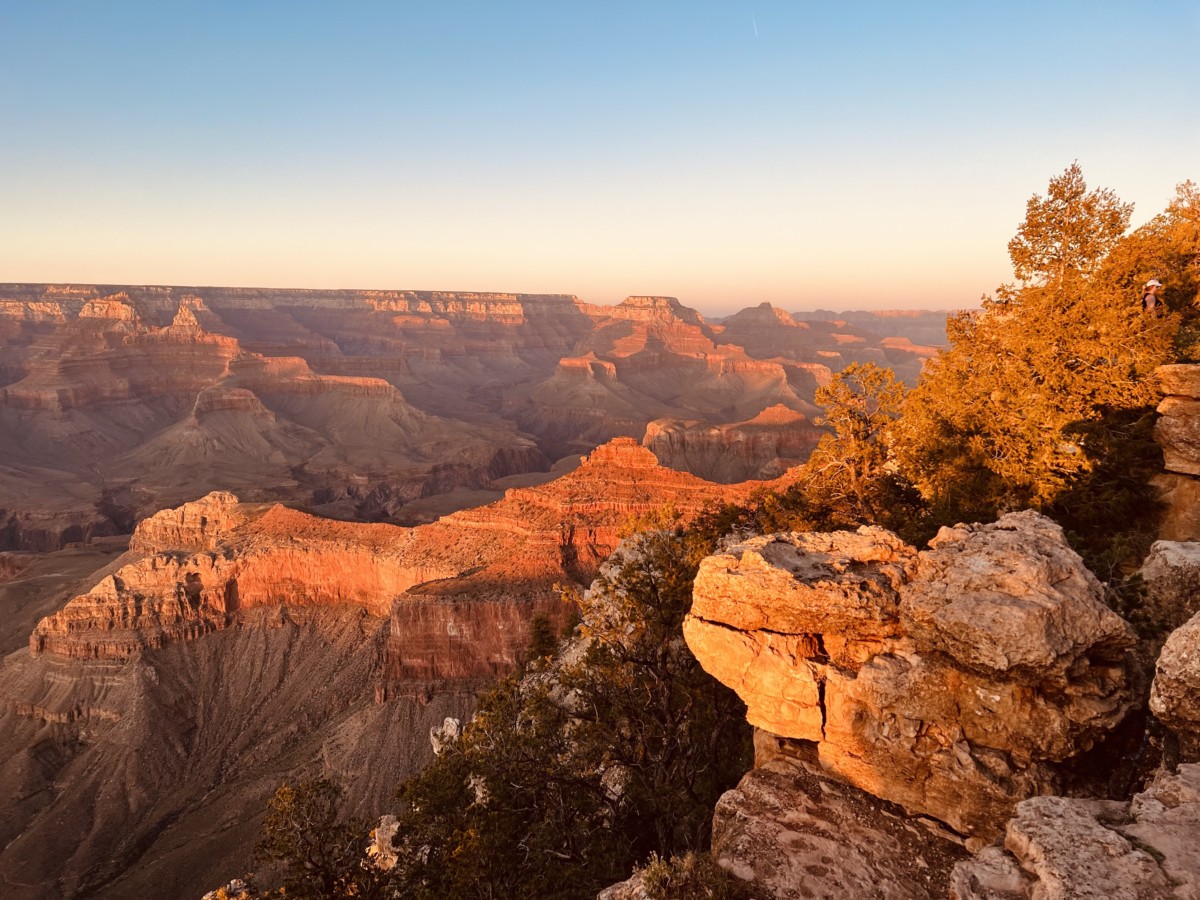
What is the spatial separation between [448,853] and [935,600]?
1310 cm

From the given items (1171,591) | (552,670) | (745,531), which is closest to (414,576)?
(552,670)

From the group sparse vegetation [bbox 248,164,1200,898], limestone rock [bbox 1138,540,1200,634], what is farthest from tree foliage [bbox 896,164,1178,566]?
limestone rock [bbox 1138,540,1200,634]

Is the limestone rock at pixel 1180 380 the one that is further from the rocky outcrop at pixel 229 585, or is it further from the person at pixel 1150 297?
the rocky outcrop at pixel 229 585

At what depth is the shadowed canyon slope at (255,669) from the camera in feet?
152

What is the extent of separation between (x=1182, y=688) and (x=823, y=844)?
21.6 feet

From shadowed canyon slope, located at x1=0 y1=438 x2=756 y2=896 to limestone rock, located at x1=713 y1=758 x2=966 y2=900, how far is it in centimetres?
4159

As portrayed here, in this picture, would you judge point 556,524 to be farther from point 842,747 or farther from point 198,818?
point 842,747

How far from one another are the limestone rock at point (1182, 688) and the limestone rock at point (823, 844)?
421 centimetres

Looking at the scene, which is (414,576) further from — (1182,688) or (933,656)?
(1182,688)

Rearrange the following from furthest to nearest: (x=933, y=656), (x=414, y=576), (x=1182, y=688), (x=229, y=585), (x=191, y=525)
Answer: (x=191, y=525), (x=229, y=585), (x=414, y=576), (x=933, y=656), (x=1182, y=688)

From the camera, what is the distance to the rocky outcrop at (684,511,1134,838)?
38.1ft

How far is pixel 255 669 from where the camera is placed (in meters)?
62.1

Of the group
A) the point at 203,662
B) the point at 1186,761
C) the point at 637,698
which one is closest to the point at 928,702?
the point at 1186,761

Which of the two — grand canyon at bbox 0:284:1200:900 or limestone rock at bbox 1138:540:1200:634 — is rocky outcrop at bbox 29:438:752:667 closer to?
grand canyon at bbox 0:284:1200:900
